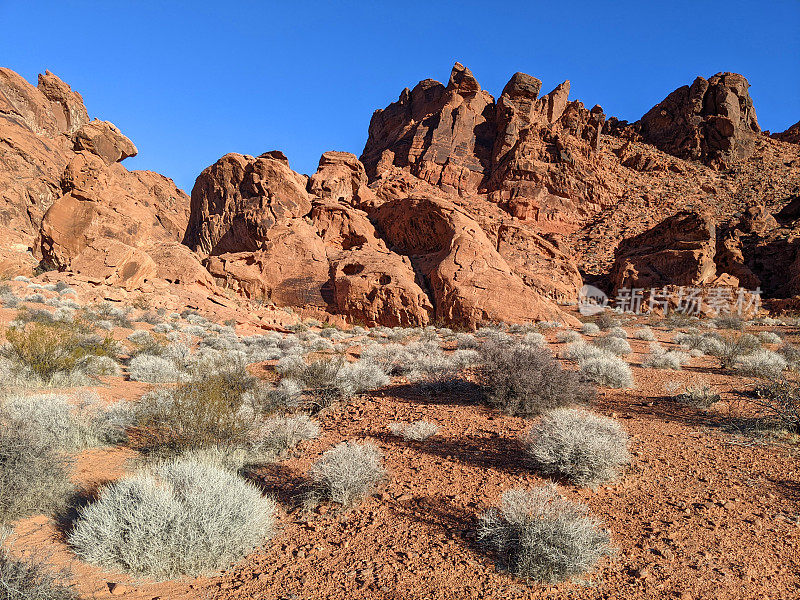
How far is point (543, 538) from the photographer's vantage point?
2.67 metres

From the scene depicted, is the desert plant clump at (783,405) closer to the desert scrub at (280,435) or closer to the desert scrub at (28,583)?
the desert scrub at (280,435)

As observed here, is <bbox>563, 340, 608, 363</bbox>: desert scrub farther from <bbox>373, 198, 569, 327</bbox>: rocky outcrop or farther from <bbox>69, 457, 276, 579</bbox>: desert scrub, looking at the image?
<bbox>373, 198, 569, 327</bbox>: rocky outcrop

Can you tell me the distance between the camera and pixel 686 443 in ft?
14.9

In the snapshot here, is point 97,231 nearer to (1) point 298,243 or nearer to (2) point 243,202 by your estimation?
(2) point 243,202

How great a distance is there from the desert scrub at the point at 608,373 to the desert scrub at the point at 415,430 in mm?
3578

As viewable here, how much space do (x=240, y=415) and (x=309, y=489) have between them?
161 centimetres

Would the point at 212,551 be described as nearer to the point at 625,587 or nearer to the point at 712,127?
the point at 625,587

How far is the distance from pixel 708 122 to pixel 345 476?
61047 mm

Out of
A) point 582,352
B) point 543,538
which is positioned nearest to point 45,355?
point 543,538

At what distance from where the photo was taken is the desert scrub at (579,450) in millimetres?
3707

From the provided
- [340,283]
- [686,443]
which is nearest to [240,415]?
[686,443]

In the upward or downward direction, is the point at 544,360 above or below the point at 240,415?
above

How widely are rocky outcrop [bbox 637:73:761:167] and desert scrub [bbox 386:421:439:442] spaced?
5570 cm

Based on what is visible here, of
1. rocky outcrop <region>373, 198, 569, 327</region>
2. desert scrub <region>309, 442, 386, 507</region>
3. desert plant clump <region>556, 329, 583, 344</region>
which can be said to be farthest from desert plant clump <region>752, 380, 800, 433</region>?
rocky outcrop <region>373, 198, 569, 327</region>
